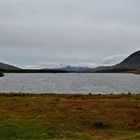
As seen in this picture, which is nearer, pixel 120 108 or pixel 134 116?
pixel 134 116

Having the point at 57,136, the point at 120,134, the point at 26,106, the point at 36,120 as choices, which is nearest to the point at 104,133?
the point at 120,134

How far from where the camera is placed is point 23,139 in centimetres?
2708

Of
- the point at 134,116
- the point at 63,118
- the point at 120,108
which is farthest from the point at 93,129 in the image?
the point at 120,108

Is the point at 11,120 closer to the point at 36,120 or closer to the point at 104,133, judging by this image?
the point at 36,120

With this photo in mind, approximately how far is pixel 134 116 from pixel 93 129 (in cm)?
615

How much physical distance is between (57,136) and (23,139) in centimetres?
241

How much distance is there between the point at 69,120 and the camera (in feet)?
111

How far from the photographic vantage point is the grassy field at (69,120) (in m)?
28.6

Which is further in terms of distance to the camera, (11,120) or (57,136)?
(11,120)

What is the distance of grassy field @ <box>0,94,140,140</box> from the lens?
28.6m

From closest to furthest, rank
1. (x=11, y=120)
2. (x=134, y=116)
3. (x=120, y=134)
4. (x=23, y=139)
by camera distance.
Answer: (x=23, y=139)
(x=120, y=134)
(x=11, y=120)
(x=134, y=116)

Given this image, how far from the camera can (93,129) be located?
31.4 metres

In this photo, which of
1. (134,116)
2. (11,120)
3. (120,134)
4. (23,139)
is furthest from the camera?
(134,116)

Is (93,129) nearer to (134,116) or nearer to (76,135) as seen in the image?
(76,135)
